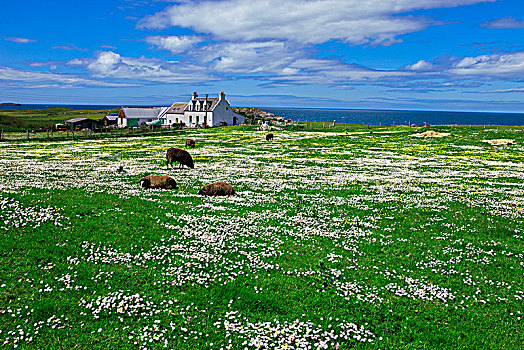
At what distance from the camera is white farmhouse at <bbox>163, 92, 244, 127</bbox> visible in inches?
4611

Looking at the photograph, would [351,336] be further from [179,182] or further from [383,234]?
[179,182]

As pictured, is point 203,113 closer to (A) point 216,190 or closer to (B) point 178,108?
(B) point 178,108

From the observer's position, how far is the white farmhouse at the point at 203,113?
384ft

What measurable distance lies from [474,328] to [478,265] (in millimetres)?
4694

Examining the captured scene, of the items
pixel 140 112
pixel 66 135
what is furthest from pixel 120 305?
pixel 140 112

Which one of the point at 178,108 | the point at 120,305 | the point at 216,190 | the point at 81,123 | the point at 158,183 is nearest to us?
the point at 120,305

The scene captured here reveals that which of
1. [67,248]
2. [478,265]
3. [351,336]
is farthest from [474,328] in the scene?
[67,248]

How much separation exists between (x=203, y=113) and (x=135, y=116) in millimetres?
33635

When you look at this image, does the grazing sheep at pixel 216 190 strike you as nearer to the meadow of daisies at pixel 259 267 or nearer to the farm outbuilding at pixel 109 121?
the meadow of daisies at pixel 259 267

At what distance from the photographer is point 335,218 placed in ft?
62.0

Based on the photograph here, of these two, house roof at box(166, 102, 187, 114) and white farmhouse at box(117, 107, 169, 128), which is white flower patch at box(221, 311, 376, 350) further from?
white farmhouse at box(117, 107, 169, 128)

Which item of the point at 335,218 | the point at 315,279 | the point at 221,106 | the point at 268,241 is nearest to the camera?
the point at 315,279

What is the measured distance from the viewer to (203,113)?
389 feet

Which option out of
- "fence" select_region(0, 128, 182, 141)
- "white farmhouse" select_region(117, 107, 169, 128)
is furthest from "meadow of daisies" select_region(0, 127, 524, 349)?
"white farmhouse" select_region(117, 107, 169, 128)
